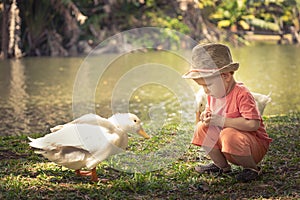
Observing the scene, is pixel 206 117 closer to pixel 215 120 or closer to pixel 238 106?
pixel 215 120

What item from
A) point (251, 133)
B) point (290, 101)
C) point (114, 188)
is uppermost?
point (251, 133)

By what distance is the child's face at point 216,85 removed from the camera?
3.27m

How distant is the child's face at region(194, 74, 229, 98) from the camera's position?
327 centimetres

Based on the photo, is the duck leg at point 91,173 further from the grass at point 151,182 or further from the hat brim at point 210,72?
the hat brim at point 210,72

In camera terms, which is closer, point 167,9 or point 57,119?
point 57,119

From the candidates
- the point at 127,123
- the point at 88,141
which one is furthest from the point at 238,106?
the point at 88,141

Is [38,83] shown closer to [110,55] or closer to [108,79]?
[108,79]

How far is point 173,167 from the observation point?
3729mm

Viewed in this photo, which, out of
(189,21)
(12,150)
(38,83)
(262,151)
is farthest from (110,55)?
(262,151)

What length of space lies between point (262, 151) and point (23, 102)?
5.34 m

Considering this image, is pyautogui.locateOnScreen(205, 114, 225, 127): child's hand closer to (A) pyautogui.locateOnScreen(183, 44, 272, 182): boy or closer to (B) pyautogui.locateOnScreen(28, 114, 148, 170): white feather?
(A) pyautogui.locateOnScreen(183, 44, 272, 182): boy

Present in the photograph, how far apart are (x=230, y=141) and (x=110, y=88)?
634cm

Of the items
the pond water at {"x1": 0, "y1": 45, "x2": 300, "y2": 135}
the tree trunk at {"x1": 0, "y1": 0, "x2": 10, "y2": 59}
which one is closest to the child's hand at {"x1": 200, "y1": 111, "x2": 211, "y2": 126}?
the pond water at {"x1": 0, "y1": 45, "x2": 300, "y2": 135}

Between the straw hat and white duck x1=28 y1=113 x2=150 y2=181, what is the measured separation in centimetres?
48
